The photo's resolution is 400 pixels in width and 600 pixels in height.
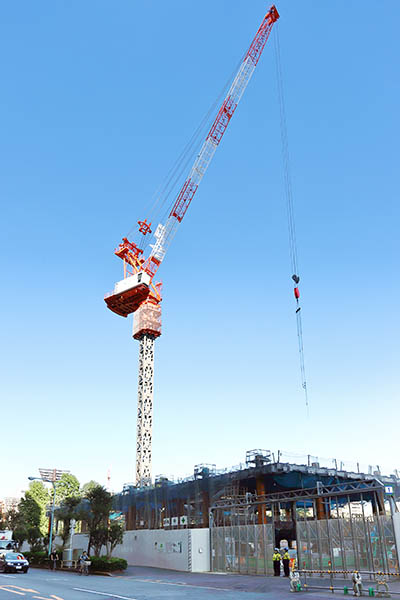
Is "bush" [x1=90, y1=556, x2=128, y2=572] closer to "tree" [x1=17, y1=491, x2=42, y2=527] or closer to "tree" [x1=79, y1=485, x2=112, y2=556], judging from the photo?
"tree" [x1=79, y1=485, x2=112, y2=556]

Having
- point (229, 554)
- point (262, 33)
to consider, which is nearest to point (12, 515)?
point (229, 554)

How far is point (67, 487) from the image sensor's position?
89.1m

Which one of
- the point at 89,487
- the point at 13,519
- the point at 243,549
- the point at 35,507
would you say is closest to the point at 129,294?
the point at 89,487

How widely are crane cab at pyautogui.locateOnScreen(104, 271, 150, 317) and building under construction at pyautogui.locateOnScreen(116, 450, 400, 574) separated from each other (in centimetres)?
2362

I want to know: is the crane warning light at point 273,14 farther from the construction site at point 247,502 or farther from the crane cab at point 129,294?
the crane cab at point 129,294

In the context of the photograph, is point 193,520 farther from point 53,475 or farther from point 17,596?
point 17,596

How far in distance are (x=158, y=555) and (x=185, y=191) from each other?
5654 centimetres

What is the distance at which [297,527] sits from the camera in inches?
1266

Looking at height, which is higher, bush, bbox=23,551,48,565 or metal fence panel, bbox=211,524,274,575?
metal fence panel, bbox=211,524,274,575

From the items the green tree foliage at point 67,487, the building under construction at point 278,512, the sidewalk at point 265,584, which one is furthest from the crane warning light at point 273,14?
the green tree foliage at point 67,487

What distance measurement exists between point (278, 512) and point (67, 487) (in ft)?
158

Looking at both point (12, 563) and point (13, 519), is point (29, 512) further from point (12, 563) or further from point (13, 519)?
point (12, 563)

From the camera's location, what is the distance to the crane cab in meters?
71.0

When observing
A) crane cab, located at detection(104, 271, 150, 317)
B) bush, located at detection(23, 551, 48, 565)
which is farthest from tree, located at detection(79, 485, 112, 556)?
crane cab, located at detection(104, 271, 150, 317)
